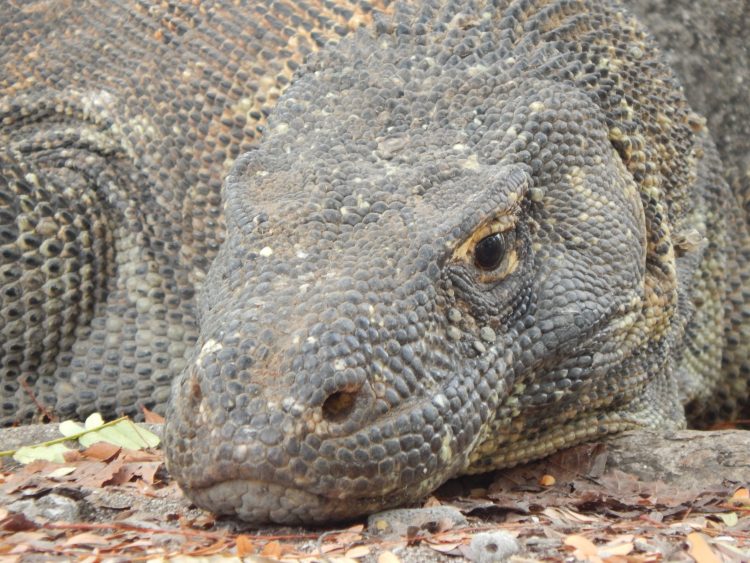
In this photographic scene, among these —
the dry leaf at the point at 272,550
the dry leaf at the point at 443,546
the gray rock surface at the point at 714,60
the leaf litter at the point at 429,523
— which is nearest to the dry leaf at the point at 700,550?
the leaf litter at the point at 429,523

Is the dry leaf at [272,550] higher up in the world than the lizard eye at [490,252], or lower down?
lower down

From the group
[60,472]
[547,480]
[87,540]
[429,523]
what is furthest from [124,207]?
[429,523]

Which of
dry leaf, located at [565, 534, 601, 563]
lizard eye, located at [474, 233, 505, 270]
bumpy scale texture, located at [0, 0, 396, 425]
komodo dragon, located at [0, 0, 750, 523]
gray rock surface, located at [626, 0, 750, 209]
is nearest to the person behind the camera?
dry leaf, located at [565, 534, 601, 563]

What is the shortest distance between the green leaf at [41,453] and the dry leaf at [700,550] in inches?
102

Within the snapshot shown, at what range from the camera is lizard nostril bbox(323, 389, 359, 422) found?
11.7 ft

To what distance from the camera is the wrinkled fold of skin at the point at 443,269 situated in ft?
11.7

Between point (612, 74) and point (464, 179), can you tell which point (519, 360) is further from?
point (612, 74)

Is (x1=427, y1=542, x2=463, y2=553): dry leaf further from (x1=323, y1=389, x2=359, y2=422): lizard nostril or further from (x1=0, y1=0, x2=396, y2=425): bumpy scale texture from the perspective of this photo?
(x1=0, y1=0, x2=396, y2=425): bumpy scale texture

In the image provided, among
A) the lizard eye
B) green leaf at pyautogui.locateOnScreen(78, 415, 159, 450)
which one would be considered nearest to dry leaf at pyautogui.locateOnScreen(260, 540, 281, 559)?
the lizard eye

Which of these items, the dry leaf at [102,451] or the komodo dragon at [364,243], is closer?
the komodo dragon at [364,243]

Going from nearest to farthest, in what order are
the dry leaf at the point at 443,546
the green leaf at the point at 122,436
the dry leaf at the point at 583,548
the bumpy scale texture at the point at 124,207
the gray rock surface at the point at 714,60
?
the dry leaf at the point at 583,548 < the dry leaf at the point at 443,546 < the green leaf at the point at 122,436 < the bumpy scale texture at the point at 124,207 < the gray rock surface at the point at 714,60

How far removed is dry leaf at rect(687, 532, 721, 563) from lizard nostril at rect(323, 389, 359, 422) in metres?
1.11

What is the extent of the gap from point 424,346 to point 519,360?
633 mm

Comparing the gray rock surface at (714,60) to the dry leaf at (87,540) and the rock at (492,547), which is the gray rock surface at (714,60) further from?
the dry leaf at (87,540)
